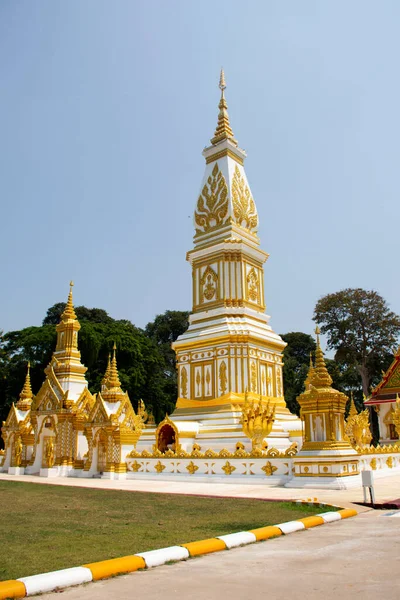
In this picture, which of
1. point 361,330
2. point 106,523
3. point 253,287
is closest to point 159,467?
point 253,287

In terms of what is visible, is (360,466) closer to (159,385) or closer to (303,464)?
(303,464)

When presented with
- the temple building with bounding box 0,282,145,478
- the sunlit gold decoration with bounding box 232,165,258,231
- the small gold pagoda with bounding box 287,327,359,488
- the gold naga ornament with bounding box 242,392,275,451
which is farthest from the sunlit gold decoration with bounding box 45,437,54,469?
the sunlit gold decoration with bounding box 232,165,258,231

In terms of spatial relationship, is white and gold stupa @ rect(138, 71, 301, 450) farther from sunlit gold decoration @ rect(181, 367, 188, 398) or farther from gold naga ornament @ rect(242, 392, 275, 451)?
gold naga ornament @ rect(242, 392, 275, 451)

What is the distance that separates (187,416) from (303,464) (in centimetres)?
884

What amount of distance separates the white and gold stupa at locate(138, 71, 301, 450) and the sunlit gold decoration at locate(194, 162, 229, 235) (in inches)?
1.9

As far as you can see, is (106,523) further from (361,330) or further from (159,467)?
(361,330)

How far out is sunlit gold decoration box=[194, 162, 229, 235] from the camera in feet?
89.1

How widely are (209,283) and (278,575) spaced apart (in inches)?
852

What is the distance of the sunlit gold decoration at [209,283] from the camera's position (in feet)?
85.1

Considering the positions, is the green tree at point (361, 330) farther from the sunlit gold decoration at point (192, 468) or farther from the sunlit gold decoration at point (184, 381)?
the sunlit gold decoration at point (192, 468)

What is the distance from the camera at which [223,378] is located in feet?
75.0

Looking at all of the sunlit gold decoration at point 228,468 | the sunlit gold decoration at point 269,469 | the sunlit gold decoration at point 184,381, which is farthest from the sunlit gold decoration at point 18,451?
the sunlit gold decoration at point 269,469

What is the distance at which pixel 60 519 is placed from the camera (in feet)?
28.6

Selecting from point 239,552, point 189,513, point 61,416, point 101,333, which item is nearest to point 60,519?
point 189,513
